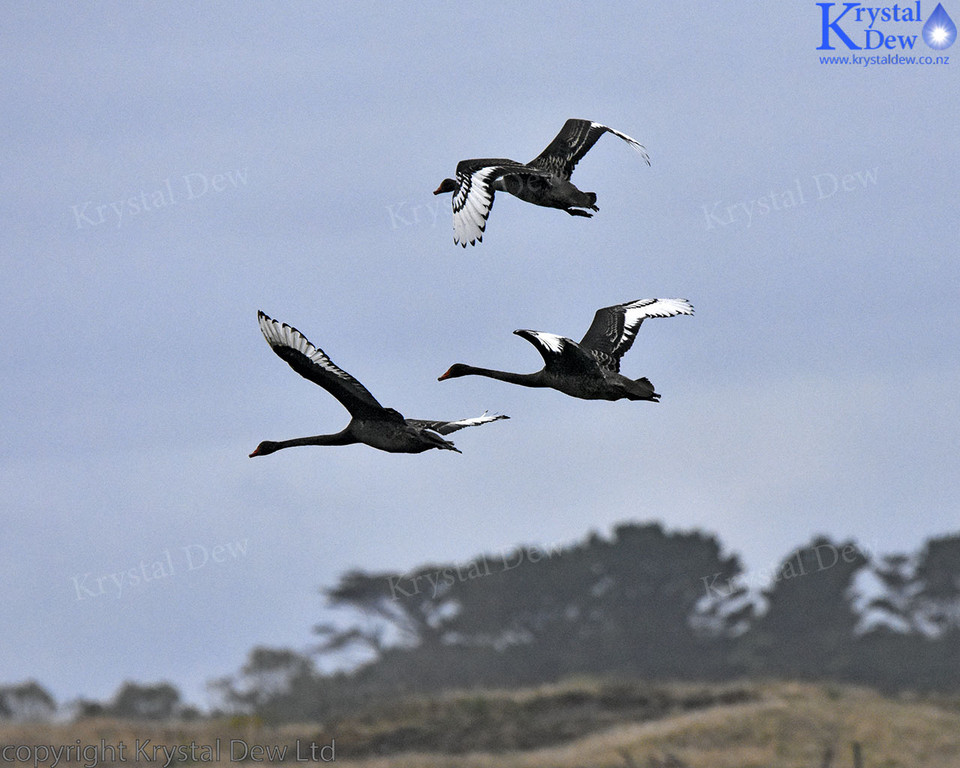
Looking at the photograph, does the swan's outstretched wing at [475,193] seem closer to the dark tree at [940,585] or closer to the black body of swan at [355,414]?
the black body of swan at [355,414]

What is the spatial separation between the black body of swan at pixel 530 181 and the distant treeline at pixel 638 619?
248 ft

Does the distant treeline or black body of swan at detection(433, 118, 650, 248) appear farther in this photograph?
the distant treeline

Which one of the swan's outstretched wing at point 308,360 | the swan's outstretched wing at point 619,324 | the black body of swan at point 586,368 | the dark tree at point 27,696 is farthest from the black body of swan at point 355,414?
the dark tree at point 27,696

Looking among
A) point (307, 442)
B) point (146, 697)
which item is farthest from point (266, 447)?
point (146, 697)

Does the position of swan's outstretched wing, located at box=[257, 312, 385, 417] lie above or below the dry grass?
above

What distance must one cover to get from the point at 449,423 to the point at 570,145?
279 inches

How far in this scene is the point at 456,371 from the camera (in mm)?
20562

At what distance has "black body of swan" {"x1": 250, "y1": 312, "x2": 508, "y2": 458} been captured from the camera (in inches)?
713

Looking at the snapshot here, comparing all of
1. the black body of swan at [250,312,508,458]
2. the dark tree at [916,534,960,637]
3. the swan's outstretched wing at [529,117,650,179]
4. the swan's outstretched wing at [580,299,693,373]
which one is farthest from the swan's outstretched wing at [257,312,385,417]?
the dark tree at [916,534,960,637]

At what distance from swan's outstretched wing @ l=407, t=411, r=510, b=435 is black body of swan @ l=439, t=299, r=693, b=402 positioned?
86 cm

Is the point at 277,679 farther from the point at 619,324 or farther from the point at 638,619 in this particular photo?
the point at 619,324

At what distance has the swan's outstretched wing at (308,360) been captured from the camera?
59.3 ft

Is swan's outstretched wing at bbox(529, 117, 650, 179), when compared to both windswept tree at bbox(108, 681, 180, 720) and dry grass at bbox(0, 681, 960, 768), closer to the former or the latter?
dry grass at bbox(0, 681, 960, 768)

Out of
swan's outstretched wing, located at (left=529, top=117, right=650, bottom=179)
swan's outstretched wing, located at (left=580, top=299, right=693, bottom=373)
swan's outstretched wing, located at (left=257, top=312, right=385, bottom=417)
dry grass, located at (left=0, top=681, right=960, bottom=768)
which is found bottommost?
dry grass, located at (left=0, top=681, right=960, bottom=768)
